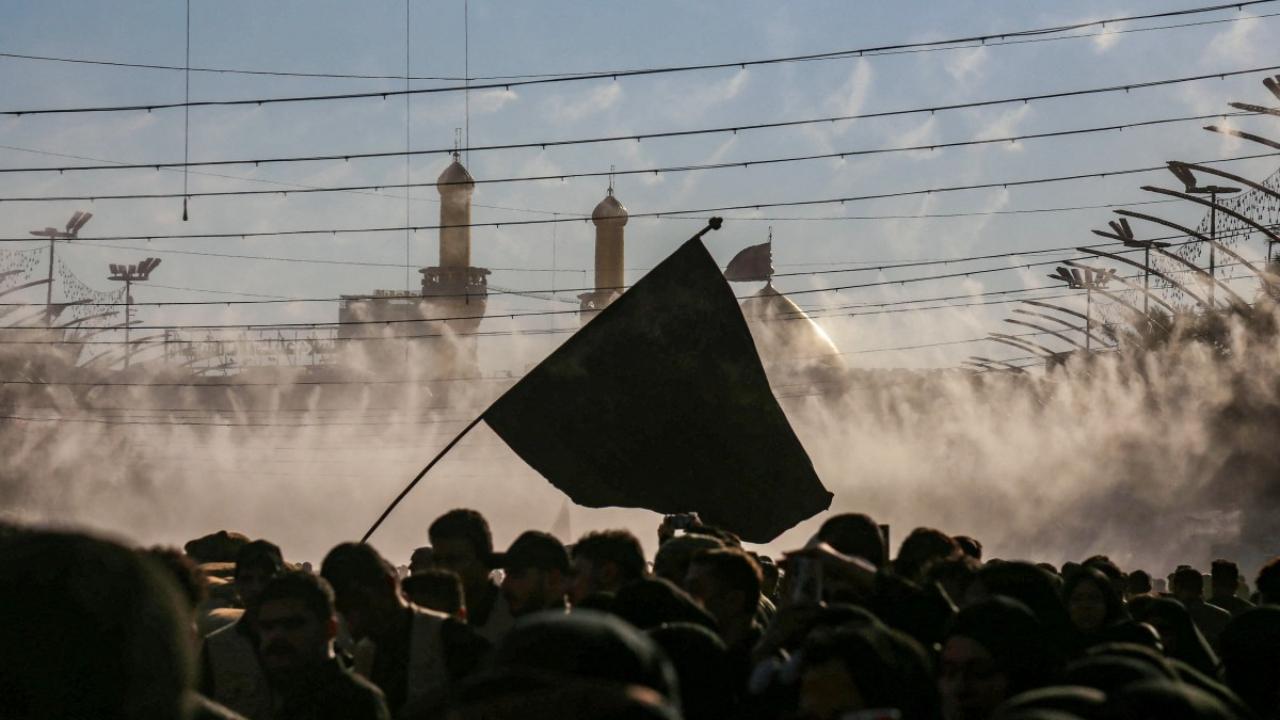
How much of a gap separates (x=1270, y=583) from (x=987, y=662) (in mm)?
3690

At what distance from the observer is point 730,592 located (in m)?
5.77

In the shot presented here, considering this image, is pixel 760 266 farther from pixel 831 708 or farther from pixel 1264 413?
pixel 831 708

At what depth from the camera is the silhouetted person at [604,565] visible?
6.77 meters

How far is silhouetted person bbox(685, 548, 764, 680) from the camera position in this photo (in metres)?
5.75

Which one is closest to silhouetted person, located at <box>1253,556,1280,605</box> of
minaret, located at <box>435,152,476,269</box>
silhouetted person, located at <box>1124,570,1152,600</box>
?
silhouetted person, located at <box>1124,570,1152,600</box>

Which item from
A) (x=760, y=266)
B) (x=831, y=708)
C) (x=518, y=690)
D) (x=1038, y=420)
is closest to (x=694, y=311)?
(x=831, y=708)

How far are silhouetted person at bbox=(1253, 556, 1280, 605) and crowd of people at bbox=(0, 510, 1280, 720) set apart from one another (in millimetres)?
17

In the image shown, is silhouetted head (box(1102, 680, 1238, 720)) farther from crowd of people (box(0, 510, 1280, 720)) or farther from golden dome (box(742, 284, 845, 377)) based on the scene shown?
golden dome (box(742, 284, 845, 377))

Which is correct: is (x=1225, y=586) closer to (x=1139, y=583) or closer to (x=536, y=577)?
(x=1139, y=583)

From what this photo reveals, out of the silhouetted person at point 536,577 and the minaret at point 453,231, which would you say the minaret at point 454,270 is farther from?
the silhouetted person at point 536,577

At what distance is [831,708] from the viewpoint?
3.81 m

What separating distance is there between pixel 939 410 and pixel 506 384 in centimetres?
1980

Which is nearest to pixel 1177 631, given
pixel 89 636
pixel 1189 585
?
pixel 1189 585

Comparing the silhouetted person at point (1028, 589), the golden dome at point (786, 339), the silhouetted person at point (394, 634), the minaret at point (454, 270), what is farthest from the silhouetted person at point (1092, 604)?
the minaret at point (454, 270)
